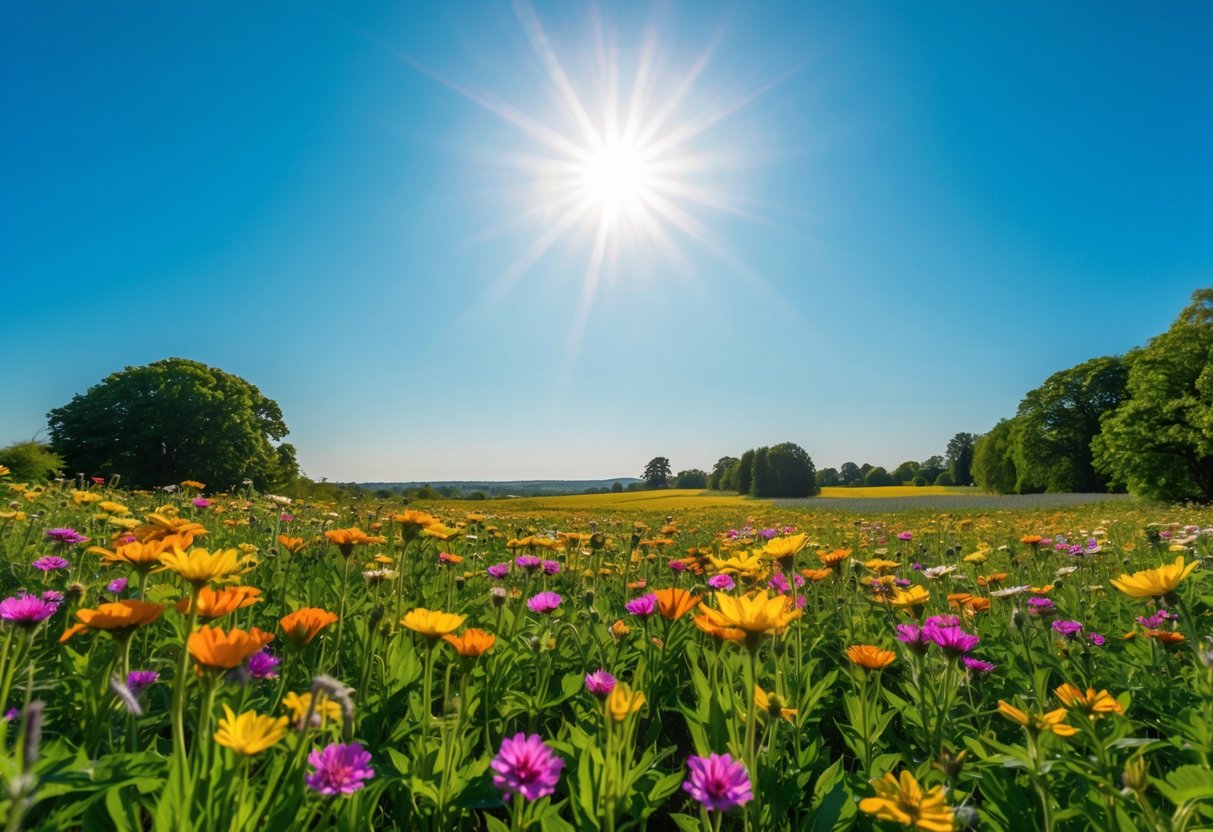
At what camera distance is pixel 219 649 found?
0.92m

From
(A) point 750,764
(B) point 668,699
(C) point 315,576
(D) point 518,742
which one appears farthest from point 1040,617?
(C) point 315,576

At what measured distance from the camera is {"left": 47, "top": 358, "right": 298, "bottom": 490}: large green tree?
2614 cm

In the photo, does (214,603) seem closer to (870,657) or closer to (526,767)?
(526,767)

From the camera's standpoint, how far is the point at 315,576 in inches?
113

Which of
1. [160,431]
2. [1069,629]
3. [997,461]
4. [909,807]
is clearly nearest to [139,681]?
[909,807]

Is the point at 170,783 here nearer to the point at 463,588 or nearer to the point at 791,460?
the point at 463,588

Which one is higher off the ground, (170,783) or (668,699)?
(170,783)

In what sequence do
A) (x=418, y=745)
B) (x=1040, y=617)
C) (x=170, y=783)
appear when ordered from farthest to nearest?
(x=1040, y=617), (x=418, y=745), (x=170, y=783)

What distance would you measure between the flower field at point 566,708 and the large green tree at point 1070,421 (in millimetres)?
44604

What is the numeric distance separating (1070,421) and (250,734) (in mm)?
49681

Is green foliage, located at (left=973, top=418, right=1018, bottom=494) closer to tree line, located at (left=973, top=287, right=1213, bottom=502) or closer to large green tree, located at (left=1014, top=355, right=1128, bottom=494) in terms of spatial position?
large green tree, located at (left=1014, top=355, right=1128, bottom=494)

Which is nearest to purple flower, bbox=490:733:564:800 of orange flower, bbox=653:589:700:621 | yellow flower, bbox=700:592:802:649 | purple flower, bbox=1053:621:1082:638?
yellow flower, bbox=700:592:802:649

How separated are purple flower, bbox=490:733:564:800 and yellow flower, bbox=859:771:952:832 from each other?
48cm

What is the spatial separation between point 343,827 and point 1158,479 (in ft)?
105
